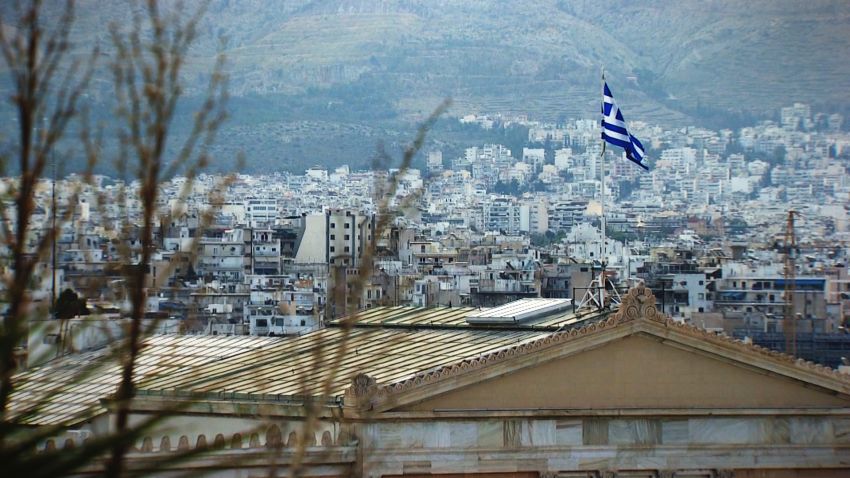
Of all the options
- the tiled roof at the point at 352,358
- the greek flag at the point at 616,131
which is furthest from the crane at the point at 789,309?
the tiled roof at the point at 352,358

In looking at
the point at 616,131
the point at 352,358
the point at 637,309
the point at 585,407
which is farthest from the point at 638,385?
the point at 616,131

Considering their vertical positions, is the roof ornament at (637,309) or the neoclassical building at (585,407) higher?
the roof ornament at (637,309)

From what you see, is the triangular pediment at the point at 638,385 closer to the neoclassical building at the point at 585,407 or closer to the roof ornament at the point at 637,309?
the neoclassical building at the point at 585,407

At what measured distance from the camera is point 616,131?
112ft

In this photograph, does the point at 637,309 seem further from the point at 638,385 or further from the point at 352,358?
the point at 352,358

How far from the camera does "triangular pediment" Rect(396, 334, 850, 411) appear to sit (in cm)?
2491

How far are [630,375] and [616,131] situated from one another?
30.7ft

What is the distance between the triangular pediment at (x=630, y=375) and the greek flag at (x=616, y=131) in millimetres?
8315

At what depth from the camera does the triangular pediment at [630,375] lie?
2470cm

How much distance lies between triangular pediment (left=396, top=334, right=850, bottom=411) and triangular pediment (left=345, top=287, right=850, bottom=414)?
10 millimetres

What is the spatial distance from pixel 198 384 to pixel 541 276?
378 feet

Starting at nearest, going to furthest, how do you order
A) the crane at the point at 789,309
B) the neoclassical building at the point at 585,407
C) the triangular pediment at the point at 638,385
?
the neoclassical building at the point at 585,407 → the triangular pediment at the point at 638,385 → the crane at the point at 789,309

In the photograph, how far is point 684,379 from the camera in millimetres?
25578

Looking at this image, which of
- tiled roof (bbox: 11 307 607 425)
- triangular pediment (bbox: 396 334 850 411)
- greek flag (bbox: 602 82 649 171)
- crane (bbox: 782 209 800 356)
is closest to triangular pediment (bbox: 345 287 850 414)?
triangular pediment (bbox: 396 334 850 411)
